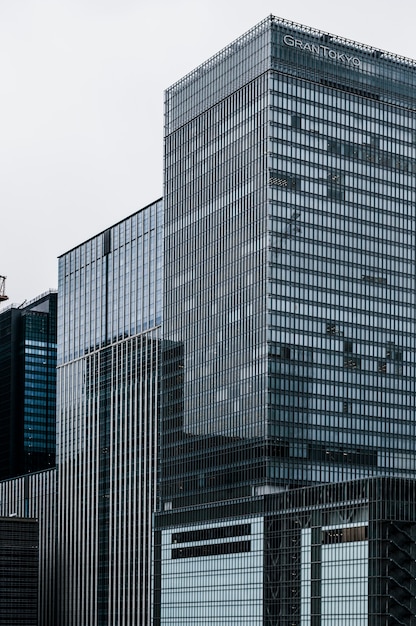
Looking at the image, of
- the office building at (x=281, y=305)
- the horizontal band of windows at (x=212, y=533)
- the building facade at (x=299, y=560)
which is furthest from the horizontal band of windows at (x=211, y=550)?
the horizontal band of windows at (x=212, y=533)

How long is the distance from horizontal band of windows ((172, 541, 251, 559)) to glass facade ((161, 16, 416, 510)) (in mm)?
Answer: 6430

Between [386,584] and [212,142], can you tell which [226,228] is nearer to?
[212,142]

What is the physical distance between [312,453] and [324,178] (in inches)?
1404

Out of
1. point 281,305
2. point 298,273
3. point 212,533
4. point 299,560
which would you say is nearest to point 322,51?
point 298,273

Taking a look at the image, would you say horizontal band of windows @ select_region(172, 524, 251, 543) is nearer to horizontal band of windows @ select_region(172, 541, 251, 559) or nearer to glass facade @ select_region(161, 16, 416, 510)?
horizontal band of windows @ select_region(172, 541, 251, 559)

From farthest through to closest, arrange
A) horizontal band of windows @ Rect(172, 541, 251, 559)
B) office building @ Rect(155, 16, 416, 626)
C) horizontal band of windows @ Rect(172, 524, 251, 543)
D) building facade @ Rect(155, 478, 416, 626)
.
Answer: office building @ Rect(155, 16, 416, 626) → horizontal band of windows @ Rect(172, 524, 251, 543) → horizontal band of windows @ Rect(172, 541, 251, 559) → building facade @ Rect(155, 478, 416, 626)

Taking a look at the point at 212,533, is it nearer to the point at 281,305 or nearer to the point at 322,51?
the point at 281,305

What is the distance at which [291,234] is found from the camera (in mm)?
176750

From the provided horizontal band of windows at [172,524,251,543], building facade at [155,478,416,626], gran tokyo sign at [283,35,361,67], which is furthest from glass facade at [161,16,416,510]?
building facade at [155,478,416,626]

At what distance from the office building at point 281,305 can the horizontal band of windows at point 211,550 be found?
290 millimetres

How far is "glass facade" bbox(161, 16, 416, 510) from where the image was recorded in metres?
174

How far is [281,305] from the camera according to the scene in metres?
175

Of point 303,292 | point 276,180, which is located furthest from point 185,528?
point 276,180

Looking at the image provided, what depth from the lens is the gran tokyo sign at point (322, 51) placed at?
179250 mm
